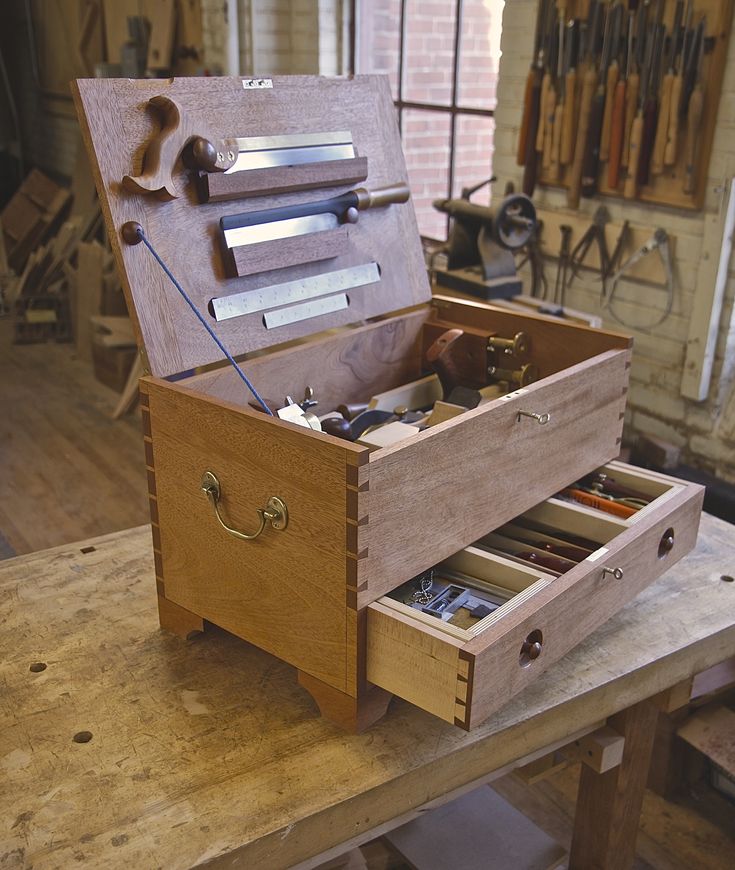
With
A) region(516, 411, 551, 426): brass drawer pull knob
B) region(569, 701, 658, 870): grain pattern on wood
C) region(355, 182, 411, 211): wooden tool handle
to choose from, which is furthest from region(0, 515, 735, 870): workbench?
region(355, 182, 411, 211): wooden tool handle

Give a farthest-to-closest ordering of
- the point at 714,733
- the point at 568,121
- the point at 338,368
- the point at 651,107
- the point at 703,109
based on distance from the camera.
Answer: the point at 568,121 < the point at 651,107 < the point at 703,109 < the point at 714,733 < the point at 338,368

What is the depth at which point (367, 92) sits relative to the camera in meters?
1.63

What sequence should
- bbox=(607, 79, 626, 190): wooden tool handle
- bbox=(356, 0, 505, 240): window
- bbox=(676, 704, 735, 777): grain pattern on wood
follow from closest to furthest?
bbox=(676, 704, 735, 777): grain pattern on wood
bbox=(607, 79, 626, 190): wooden tool handle
bbox=(356, 0, 505, 240): window

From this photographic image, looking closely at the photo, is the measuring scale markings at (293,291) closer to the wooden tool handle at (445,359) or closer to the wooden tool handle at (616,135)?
the wooden tool handle at (445,359)

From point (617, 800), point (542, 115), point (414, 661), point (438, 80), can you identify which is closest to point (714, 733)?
point (617, 800)

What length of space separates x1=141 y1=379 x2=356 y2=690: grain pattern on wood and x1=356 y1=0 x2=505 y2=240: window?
8.32ft

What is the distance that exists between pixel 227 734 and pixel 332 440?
0.41 m

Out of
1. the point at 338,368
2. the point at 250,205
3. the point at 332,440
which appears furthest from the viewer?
the point at 338,368

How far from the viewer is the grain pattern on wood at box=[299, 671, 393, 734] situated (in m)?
1.14

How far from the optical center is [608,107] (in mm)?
2564

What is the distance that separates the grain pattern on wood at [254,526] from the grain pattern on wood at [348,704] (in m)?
0.02

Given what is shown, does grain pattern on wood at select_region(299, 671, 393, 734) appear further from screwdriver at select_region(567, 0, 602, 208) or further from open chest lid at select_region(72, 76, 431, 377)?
screwdriver at select_region(567, 0, 602, 208)

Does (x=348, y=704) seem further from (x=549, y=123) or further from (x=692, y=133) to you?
(x=549, y=123)

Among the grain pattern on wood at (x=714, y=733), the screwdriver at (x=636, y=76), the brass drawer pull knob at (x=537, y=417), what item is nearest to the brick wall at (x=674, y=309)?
the screwdriver at (x=636, y=76)
